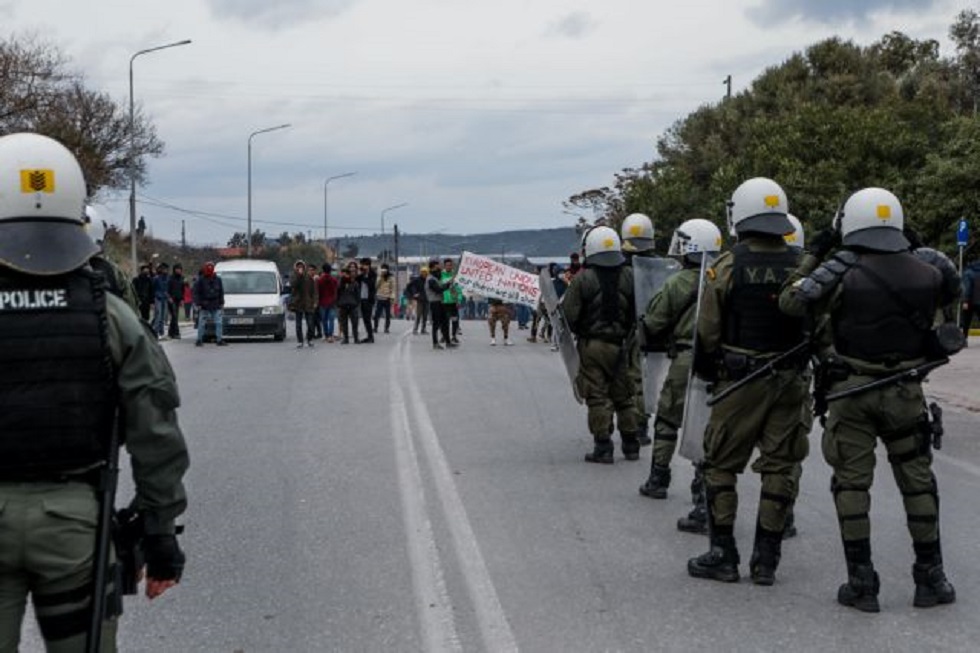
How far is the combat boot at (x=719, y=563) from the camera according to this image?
19.3ft

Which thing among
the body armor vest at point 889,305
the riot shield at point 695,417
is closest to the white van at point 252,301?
the riot shield at point 695,417

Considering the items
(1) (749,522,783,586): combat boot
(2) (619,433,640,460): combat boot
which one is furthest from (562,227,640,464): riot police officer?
(1) (749,522,783,586): combat boot

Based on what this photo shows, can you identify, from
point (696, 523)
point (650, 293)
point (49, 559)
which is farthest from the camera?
point (650, 293)

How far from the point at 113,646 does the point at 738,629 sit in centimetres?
283

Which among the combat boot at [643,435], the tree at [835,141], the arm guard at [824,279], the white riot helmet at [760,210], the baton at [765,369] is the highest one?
the tree at [835,141]

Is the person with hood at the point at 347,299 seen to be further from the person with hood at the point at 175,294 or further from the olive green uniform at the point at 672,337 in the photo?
the olive green uniform at the point at 672,337

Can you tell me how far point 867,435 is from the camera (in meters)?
5.45

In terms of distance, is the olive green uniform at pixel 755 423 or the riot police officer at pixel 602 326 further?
the riot police officer at pixel 602 326

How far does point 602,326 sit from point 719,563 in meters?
3.40

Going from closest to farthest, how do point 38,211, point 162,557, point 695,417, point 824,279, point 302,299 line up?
point 38,211 → point 162,557 → point 824,279 → point 695,417 → point 302,299

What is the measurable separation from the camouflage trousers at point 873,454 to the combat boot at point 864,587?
0.13 metres

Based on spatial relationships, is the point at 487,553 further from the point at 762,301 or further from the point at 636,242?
the point at 636,242

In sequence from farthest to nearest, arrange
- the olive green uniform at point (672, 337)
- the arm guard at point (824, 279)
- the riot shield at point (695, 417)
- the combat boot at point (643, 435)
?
the combat boot at point (643, 435), the olive green uniform at point (672, 337), the riot shield at point (695, 417), the arm guard at point (824, 279)

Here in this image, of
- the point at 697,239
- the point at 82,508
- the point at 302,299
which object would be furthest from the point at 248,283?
the point at 82,508
